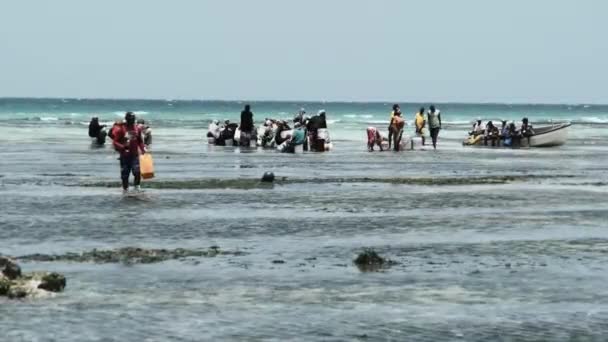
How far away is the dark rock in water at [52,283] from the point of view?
12727 millimetres

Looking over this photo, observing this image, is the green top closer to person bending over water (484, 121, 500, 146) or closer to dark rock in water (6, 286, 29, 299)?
person bending over water (484, 121, 500, 146)

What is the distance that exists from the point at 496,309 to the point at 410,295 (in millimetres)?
1163

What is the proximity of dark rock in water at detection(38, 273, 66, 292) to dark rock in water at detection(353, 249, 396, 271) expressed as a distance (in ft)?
12.7

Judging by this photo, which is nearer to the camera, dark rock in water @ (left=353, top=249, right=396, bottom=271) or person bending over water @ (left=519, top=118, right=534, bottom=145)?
dark rock in water @ (left=353, top=249, right=396, bottom=271)

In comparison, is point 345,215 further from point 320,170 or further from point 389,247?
point 320,170

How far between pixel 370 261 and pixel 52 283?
4.28m

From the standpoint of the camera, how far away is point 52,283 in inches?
504

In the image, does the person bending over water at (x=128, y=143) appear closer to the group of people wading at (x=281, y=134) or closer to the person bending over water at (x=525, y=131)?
the group of people wading at (x=281, y=134)

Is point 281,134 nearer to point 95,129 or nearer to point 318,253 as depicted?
point 95,129

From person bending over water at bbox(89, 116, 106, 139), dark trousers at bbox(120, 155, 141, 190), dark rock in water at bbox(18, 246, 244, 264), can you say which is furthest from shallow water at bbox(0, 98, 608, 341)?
person bending over water at bbox(89, 116, 106, 139)

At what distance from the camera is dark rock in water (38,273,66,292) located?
12.7 m

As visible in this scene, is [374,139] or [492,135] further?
[492,135]

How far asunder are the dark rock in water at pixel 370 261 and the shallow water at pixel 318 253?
0.64 feet

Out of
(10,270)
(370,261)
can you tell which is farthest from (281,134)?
(10,270)
